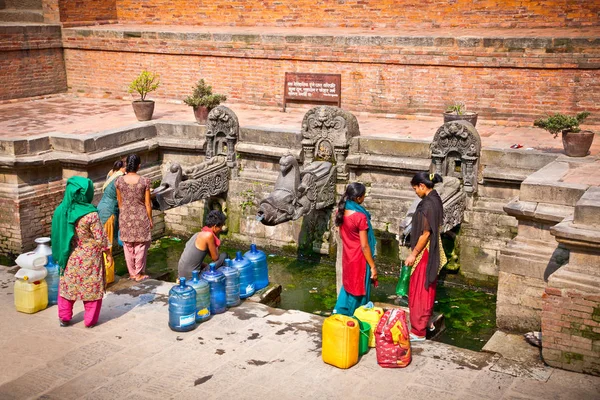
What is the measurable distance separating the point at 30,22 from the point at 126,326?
40.5 feet

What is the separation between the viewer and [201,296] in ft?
26.3

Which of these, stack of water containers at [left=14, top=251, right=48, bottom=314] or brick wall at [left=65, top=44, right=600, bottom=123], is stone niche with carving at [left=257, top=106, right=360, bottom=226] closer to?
brick wall at [left=65, top=44, right=600, bottom=123]

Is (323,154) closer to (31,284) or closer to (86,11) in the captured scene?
(31,284)

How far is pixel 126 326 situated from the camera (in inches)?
319

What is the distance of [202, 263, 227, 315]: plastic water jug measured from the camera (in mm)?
8203

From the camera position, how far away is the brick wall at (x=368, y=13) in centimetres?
1459

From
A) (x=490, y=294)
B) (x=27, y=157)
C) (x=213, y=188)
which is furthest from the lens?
(x=213, y=188)

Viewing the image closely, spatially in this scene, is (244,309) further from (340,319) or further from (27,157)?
(27,157)

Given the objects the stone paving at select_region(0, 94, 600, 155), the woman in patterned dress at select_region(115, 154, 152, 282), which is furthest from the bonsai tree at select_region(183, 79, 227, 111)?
the woman in patterned dress at select_region(115, 154, 152, 282)

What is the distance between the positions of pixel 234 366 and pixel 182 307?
3.09 feet

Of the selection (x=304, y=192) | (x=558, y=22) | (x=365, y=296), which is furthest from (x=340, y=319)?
(x=558, y=22)

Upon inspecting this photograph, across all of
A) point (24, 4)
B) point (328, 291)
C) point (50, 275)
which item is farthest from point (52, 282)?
point (24, 4)

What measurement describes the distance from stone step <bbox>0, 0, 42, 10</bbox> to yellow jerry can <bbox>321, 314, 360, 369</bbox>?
14355mm

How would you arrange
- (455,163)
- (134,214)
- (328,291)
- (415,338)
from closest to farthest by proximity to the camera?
(415,338) → (134,214) → (328,291) → (455,163)
